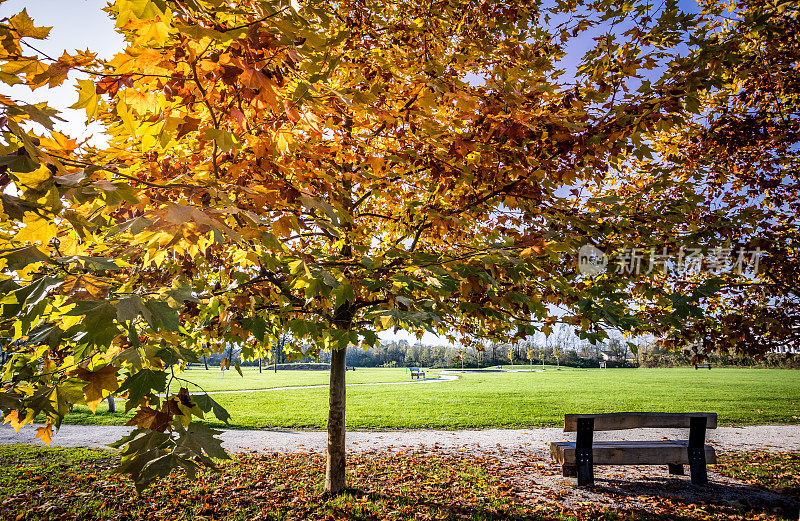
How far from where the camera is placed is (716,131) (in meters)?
6.64

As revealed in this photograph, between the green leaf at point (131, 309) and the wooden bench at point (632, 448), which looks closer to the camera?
the green leaf at point (131, 309)

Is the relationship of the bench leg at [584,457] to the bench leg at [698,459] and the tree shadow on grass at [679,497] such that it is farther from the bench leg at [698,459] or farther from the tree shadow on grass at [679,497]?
the bench leg at [698,459]

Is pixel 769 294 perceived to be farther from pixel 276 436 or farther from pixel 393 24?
pixel 276 436

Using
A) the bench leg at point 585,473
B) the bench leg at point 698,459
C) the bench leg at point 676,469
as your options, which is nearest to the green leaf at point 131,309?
the bench leg at point 585,473

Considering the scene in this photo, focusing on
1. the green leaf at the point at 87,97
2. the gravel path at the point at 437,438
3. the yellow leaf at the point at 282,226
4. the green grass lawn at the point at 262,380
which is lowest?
the green grass lawn at the point at 262,380

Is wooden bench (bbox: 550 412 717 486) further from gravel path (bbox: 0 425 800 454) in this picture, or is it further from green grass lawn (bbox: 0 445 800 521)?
gravel path (bbox: 0 425 800 454)

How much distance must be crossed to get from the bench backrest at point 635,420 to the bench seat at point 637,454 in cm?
31

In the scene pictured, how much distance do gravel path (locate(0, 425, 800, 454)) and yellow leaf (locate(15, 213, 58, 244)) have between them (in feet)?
32.7

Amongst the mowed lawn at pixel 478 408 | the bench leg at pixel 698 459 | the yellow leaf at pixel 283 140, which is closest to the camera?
the yellow leaf at pixel 283 140

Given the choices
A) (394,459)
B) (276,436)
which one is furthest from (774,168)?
(276,436)

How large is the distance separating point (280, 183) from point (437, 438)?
36.2ft

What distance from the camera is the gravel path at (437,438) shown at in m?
10.8

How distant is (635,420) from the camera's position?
23.5ft

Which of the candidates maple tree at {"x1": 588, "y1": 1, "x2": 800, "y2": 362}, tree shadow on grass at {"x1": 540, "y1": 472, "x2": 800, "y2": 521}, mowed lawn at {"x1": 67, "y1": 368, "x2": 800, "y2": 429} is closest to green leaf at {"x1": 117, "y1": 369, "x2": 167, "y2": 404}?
maple tree at {"x1": 588, "y1": 1, "x2": 800, "y2": 362}
